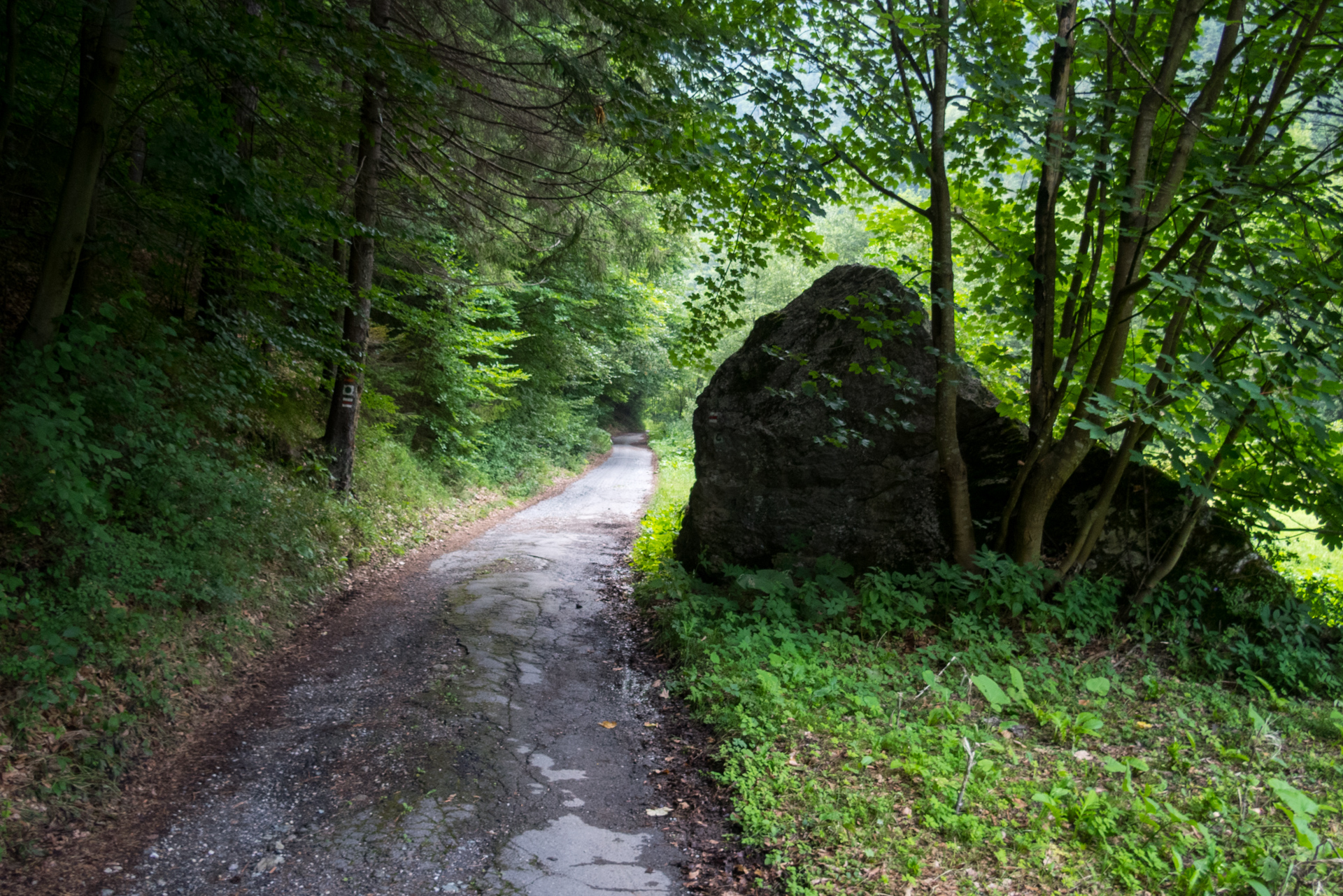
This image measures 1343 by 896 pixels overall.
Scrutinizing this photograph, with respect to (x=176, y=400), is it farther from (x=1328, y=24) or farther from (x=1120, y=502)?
(x=1328, y=24)

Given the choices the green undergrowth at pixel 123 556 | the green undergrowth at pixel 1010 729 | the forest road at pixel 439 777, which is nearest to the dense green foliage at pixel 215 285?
the green undergrowth at pixel 123 556

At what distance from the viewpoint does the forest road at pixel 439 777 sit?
317cm

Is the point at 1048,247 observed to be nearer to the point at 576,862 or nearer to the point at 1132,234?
the point at 1132,234

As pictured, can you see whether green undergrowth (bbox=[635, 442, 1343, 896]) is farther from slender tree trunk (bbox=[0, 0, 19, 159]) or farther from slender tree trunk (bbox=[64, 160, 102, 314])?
slender tree trunk (bbox=[0, 0, 19, 159])

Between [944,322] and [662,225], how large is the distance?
Answer: 2.90 metres

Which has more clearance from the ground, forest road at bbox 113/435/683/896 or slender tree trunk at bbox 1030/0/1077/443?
slender tree trunk at bbox 1030/0/1077/443

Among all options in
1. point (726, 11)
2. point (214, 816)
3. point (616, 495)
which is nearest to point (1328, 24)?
point (726, 11)

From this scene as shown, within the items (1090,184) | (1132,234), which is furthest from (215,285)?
(1090,184)

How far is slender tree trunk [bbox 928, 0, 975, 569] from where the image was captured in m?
5.65

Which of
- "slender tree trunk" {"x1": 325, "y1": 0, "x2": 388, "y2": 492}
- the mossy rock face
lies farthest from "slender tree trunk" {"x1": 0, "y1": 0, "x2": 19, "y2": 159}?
the mossy rock face

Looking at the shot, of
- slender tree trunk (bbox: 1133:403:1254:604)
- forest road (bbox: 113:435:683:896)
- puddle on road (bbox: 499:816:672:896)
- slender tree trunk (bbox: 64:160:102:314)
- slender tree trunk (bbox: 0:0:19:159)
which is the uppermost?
slender tree trunk (bbox: 0:0:19:159)

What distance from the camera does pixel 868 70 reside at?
5.30 m

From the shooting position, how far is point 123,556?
466 cm

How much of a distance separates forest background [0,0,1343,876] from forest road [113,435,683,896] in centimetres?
75
